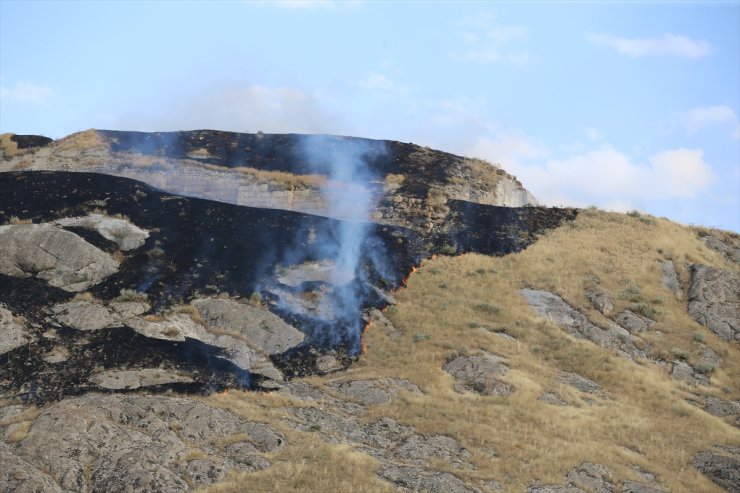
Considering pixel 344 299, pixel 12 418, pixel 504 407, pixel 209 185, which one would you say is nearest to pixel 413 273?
pixel 344 299

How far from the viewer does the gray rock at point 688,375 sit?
103ft

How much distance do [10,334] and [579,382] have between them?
21.5m

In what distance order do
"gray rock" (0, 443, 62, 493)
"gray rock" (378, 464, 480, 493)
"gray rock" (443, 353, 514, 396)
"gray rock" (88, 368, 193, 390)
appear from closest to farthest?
Answer: 1. "gray rock" (0, 443, 62, 493)
2. "gray rock" (378, 464, 480, 493)
3. "gray rock" (88, 368, 193, 390)
4. "gray rock" (443, 353, 514, 396)

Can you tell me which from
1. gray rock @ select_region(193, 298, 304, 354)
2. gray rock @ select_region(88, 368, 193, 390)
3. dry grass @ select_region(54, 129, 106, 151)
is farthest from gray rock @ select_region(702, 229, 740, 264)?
dry grass @ select_region(54, 129, 106, 151)

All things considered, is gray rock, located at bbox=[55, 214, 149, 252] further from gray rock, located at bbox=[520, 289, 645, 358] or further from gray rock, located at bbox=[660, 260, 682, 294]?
gray rock, located at bbox=[660, 260, 682, 294]

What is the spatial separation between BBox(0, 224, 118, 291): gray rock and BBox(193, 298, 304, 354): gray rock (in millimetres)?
4847

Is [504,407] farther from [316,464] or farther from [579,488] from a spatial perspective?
[316,464]

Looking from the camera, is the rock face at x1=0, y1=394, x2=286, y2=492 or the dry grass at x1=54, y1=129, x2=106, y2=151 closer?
the rock face at x1=0, y1=394, x2=286, y2=492

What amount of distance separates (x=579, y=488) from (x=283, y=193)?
94.5ft

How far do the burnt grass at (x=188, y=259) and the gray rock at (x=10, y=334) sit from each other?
288 mm

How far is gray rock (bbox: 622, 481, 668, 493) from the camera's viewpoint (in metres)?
21.8

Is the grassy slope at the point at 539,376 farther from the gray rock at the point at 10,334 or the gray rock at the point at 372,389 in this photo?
the gray rock at the point at 10,334

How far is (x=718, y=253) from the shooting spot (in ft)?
140

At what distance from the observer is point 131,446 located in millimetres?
19766
